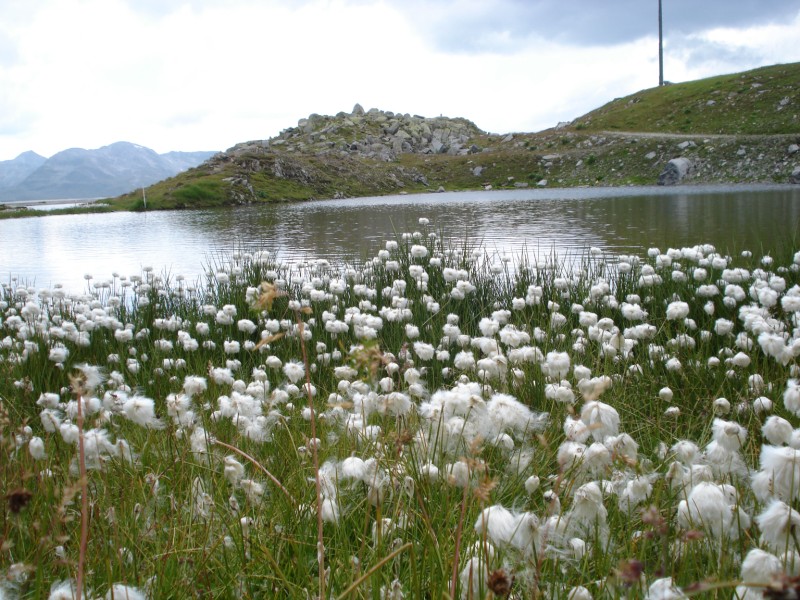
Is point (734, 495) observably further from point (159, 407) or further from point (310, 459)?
point (159, 407)

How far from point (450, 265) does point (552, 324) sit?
2.97 m

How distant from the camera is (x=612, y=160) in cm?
5353

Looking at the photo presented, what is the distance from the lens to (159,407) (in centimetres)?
530

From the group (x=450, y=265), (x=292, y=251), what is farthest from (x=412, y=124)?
(x=450, y=265)

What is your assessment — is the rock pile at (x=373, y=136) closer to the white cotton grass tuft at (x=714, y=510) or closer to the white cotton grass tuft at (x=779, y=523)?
the white cotton grass tuft at (x=714, y=510)

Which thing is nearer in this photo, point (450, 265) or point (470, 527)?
point (470, 527)

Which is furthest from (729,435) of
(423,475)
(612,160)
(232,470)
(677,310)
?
(612,160)

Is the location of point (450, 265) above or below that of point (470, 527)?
above

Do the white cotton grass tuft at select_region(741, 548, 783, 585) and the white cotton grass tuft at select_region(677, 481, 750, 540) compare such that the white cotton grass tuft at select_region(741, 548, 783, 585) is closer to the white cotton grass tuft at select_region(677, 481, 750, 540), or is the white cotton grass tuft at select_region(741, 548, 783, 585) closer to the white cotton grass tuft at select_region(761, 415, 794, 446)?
the white cotton grass tuft at select_region(677, 481, 750, 540)

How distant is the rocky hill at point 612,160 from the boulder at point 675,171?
82mm

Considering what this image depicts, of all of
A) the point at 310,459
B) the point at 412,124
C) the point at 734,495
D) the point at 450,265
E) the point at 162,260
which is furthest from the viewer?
the point at 412,124

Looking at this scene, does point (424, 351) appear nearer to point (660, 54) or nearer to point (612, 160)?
point (612, 160)

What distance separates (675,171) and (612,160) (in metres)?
10.5

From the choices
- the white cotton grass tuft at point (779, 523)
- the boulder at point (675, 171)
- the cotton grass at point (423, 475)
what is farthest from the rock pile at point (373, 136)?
the white cotton grass tuft at point (779, 523)
